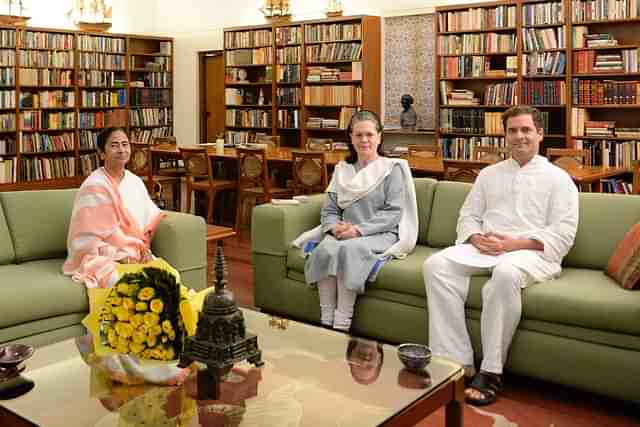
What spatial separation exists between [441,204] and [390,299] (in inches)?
28.5

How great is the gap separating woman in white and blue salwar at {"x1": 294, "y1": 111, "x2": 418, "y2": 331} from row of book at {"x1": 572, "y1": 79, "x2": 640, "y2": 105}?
12.9 ft

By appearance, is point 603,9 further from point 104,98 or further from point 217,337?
point 104,98

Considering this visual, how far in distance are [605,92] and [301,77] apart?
156 inches

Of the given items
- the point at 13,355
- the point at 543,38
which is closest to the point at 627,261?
the point at 13,355

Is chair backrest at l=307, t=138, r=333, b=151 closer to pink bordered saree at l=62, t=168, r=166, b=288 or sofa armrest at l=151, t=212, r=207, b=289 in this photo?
sofa armrest at l=151, t=212, r=207, b=289

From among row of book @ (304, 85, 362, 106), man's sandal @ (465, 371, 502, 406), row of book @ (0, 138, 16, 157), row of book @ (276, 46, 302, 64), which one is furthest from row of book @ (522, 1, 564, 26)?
row of book @ (0, 138, 16, 157)

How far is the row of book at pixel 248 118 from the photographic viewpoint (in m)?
10.4

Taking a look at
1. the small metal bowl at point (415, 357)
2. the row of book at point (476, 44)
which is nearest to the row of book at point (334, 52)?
the row of book at point (476, 44)

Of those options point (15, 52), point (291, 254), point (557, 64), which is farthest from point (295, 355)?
point (15, 52)

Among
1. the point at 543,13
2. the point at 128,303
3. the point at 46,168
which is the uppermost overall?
the point at 543,13

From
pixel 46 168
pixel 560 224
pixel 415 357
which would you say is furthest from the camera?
pixel 46 168

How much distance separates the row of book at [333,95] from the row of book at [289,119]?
0.28 m

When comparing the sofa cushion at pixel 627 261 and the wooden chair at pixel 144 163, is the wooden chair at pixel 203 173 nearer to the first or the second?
the wooden chair at pixel 144 163

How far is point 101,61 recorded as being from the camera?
11078mm
